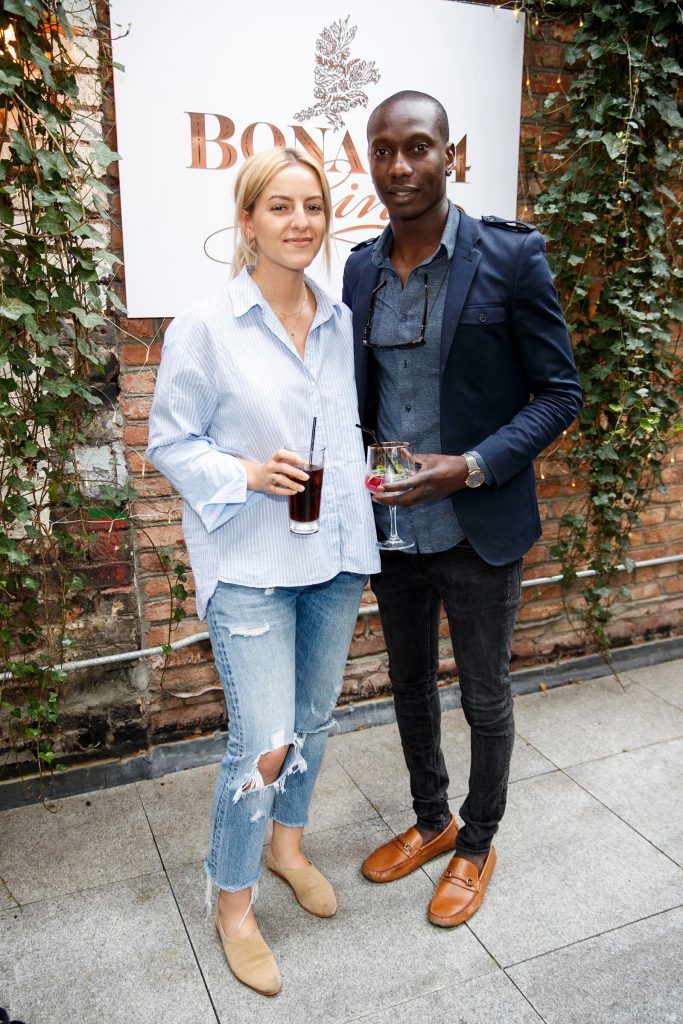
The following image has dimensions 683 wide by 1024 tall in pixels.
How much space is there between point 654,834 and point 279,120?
234cm

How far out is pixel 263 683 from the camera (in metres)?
1.73

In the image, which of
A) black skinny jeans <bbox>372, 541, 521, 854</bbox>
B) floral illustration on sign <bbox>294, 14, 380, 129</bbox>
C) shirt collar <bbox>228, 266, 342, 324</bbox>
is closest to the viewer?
shirt collar <bbox>228, 266, 342, 324</bbox>

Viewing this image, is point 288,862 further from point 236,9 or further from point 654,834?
point 236,9

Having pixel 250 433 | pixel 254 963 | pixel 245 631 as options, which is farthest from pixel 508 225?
pixel 254 963

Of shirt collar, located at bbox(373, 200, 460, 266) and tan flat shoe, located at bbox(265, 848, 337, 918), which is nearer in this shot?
shirt collar, located at bbox(373, 200, 460, 266)

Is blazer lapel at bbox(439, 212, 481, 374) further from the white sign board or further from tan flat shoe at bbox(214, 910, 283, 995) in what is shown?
tan flat shoe at bbox(214, 910, 283, 995)

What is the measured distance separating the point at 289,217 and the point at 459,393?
1.70 feet

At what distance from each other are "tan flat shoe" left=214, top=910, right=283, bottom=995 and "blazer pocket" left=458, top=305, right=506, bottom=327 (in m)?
1.47

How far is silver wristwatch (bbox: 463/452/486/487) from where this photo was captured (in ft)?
5.86

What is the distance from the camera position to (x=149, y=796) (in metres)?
2.60

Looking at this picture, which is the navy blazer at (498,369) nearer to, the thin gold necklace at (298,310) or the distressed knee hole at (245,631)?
the thin gold necklace at (298,310)

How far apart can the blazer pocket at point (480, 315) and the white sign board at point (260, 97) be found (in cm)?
89

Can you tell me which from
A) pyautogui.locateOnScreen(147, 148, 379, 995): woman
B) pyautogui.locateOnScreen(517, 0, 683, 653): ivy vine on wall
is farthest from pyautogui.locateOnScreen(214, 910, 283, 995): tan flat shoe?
pyautogui.locateOnScreen(517, 0, 683, 653): ivy vine on wall

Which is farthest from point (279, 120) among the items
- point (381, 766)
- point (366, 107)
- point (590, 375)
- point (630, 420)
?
point (381, 766)
